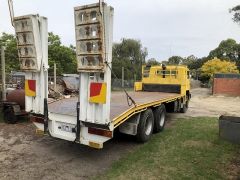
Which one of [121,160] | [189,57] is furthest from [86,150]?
[189,57]

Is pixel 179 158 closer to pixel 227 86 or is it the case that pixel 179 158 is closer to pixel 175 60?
pixel 227 86

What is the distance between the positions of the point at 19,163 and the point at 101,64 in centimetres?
288

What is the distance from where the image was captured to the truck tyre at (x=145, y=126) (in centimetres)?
780

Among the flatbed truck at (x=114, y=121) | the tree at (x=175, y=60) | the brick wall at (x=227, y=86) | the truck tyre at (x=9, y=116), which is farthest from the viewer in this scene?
the tree at (x=175, y=60)

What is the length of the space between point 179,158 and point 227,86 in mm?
28065

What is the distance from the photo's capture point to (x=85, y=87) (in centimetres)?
593

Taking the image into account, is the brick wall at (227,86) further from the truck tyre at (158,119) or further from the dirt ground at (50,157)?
the dirt ground at (50,157)

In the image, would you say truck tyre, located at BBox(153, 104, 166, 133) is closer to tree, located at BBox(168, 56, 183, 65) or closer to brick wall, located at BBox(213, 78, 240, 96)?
brick wall, located at BBox(213, 78, 240, 96)

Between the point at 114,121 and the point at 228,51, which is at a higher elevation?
the point at 228,51

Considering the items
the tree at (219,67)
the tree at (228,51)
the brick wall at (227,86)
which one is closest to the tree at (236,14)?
the brick wall at (227,86)

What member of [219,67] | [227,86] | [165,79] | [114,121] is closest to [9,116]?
[114,121]

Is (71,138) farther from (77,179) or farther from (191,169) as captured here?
(191,169)

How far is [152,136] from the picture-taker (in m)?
8.88

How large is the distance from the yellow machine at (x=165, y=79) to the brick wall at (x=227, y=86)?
68.0 ft
